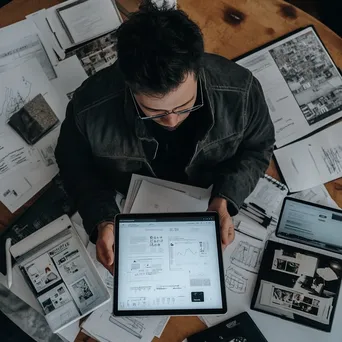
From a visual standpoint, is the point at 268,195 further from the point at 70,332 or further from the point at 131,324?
the point at 70,332

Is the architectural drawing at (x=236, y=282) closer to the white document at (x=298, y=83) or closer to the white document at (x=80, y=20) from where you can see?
the white document at (x=298, y=83)

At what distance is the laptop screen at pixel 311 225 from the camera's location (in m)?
1.10

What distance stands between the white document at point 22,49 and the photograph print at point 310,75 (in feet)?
1.91

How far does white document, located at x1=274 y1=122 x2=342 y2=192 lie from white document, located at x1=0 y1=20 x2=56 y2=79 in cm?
63

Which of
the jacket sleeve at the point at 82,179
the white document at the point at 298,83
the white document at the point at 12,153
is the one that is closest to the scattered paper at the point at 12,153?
the white document at the point at 12,153

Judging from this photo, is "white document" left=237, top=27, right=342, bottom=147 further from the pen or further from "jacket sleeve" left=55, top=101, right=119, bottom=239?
the pen

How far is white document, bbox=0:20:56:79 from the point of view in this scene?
3.99 ft

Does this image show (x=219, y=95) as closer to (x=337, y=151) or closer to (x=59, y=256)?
(x=337, y=151)

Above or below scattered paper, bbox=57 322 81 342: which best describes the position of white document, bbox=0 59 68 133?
above

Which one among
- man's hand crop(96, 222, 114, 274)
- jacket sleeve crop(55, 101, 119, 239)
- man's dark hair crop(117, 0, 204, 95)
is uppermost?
man's dark hair crop(117, 0, 204, 95)

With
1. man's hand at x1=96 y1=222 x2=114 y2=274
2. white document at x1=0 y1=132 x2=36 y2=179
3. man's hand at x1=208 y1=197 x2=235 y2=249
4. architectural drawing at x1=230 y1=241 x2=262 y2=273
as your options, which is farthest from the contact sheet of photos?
white document at x1=0 y1=132 x2=36 y2=179

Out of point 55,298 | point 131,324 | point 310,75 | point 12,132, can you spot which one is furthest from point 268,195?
point 12,132

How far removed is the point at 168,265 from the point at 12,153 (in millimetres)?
499

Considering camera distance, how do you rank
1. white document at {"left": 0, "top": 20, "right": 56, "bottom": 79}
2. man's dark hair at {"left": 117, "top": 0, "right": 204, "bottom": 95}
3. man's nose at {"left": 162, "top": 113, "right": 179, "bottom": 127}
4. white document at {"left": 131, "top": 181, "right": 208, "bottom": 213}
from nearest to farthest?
man's dark hair at {"left": 117, "top": 0, "right": 204, "bottom": 95}
man's nose at {"left": 162, "top": 113, "right": 179, "bottom": 127}
white document at {"left": 131, "top": 181, "right": 208, "bottom": 213}
white document at {"left": 0, "top": 20, "right": 56, "bottom": 79}
